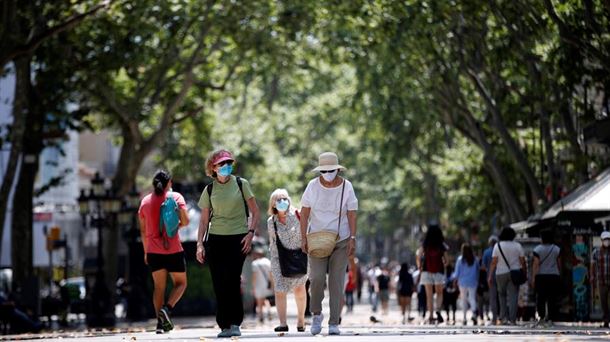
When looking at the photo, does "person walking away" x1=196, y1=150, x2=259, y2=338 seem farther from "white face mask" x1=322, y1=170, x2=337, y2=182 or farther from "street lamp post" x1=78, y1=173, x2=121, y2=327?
"street lamp post" x1=78, y1=173, x2=121, y2=327

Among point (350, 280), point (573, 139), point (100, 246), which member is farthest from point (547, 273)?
point (100, 246)

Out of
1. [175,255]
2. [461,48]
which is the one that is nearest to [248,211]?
[175,255]

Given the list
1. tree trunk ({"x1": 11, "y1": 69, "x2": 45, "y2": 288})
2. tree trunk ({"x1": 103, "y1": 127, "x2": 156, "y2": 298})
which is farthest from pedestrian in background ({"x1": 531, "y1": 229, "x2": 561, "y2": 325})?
tree trunk ({"x1": 103, "y1": 127, "x2": 156, "y2": 298})

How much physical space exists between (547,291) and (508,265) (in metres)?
0.99

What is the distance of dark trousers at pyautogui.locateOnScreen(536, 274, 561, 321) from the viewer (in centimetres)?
2347

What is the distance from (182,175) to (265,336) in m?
39.9

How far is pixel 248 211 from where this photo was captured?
53.3 feet

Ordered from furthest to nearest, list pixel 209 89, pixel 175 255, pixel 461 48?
pixel 209 89
pixel 461 48
pixel 175 255

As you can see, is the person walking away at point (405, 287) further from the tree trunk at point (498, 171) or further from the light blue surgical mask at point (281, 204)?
the light blue surgical mask at point (281, 204)

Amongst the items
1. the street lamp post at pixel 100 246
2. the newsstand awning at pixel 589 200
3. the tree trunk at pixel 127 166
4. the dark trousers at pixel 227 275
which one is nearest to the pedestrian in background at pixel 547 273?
the newsstand awning at pixel 589 200

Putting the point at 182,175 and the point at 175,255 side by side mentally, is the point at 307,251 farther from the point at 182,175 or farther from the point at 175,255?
the point at 182,175

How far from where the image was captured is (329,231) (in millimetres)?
16234

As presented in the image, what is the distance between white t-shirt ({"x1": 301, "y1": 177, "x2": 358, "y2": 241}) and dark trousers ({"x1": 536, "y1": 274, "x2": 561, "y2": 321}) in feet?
25.3

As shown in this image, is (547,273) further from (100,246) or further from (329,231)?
(100,246)
